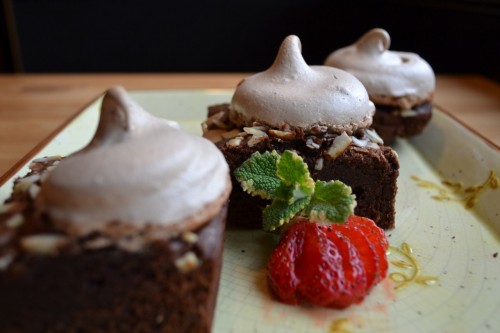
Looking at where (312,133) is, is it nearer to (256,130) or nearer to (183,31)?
(256,130)

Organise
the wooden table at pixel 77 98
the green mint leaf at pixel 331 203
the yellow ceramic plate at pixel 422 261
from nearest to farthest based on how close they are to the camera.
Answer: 1. the yellow ceramic plate at pixel 422 261
2. the green mint leaf at pixel 331 203
3. the wooden table at pixel 77 98

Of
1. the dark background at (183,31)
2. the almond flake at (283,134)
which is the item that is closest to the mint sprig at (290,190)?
the almond flake at (283,134)

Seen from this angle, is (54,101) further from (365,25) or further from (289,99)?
(365,25)

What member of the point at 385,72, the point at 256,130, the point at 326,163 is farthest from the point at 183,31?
the point at 326,163

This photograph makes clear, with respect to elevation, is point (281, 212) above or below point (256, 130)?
below

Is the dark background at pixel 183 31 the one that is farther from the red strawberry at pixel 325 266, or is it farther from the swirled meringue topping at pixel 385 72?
the red strawberry at pixel 325 266

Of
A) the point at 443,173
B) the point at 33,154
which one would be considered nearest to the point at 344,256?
the point at 443,173
